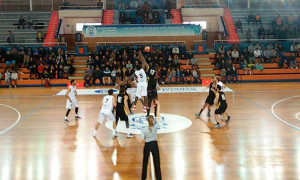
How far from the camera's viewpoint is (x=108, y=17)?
27.6 meters

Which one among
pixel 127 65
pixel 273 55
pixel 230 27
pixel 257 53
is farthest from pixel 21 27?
pixel 273 55

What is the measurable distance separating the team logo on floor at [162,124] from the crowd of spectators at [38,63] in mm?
11809

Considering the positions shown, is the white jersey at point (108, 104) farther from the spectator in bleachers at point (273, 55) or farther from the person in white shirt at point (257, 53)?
the spectator in bleachers at point (273, 55)

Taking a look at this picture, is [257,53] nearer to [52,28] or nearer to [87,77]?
[87,77]

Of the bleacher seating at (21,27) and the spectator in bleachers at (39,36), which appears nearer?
the spectator in bleachers at (39,36)

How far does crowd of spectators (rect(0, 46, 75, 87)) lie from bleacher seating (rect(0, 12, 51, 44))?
4364 millimetres

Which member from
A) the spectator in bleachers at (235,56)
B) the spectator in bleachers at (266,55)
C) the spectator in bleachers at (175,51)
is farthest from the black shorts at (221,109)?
the spectator in bleachers at (266,55)

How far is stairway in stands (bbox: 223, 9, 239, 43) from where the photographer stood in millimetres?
26219

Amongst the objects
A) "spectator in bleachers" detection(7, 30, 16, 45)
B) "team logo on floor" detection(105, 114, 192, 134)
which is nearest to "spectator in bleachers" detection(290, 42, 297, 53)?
"team logo on floor" detection(105, 114, 192, 134)

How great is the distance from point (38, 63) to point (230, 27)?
55.6ft

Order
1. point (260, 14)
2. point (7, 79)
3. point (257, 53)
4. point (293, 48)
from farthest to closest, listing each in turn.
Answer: point (260, 14), point (293, 48), point (257, 53), point (7, 79)

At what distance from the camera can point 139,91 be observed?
1092 centimetres

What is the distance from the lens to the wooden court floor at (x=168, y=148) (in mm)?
6355

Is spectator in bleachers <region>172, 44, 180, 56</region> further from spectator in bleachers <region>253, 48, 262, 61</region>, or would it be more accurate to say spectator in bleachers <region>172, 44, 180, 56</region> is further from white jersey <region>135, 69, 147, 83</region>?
white jersey <region>135, 69, 147, 83</region>
